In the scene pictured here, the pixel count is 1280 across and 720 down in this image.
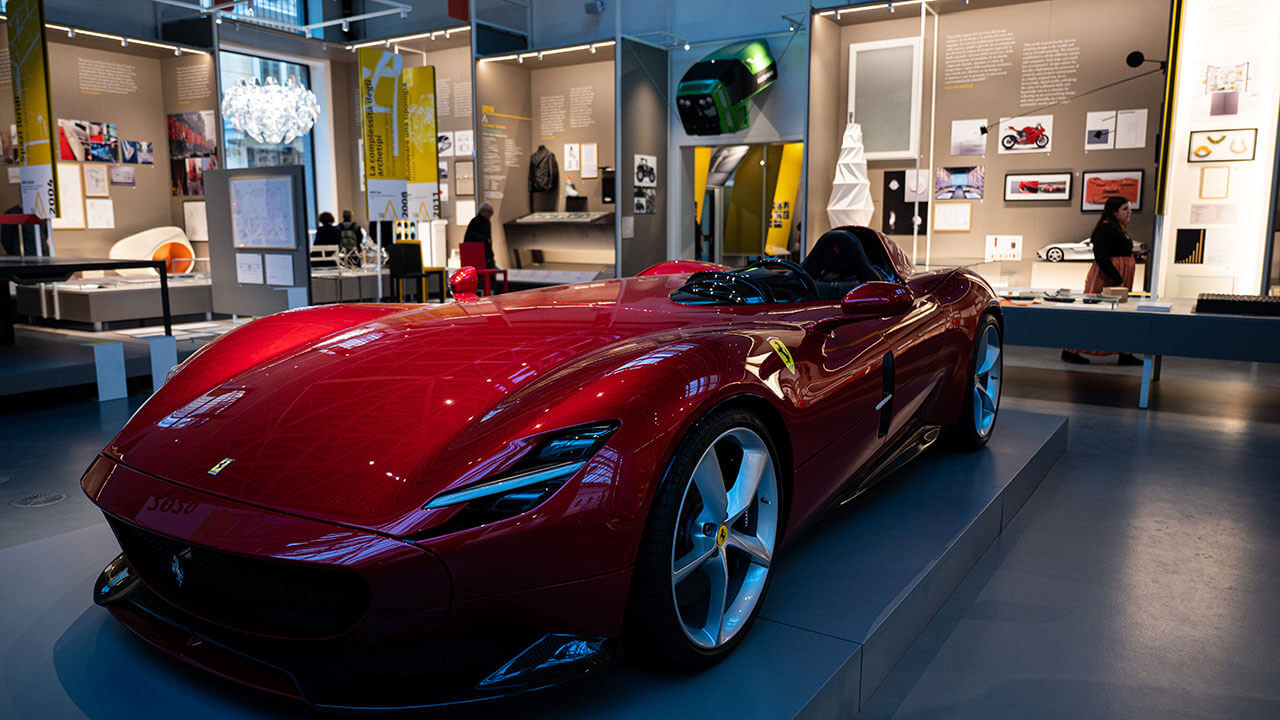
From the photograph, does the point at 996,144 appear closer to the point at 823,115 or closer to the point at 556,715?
the point at 823,115

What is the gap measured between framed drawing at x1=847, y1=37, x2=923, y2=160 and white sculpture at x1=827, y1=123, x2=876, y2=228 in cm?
20

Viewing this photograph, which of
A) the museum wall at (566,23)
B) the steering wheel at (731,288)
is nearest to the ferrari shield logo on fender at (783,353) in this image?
the steering wheel at (731,288)

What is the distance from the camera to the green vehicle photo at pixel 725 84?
921cm

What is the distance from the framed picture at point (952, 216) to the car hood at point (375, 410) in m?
6.54

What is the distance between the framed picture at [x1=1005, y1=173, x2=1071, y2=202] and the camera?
7.54m

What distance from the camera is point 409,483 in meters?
1.37

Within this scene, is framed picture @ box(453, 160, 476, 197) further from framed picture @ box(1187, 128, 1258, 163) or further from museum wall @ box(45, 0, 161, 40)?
framed picture @ box(1187, 128, 1258, 163)

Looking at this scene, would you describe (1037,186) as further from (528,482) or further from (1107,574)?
(528,482)

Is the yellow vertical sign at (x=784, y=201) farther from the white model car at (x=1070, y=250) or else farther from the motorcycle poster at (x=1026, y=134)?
the white model car at (x=1070, y=250)

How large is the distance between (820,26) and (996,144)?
6.42ft

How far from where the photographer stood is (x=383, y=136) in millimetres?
7570

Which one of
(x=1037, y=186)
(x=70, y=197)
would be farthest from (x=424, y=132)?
(x=1037, y=186)

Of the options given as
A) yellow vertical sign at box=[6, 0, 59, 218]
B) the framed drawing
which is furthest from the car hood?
the framed drawing

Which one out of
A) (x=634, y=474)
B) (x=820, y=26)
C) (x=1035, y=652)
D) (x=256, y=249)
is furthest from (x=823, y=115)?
(x=634, y=474)
